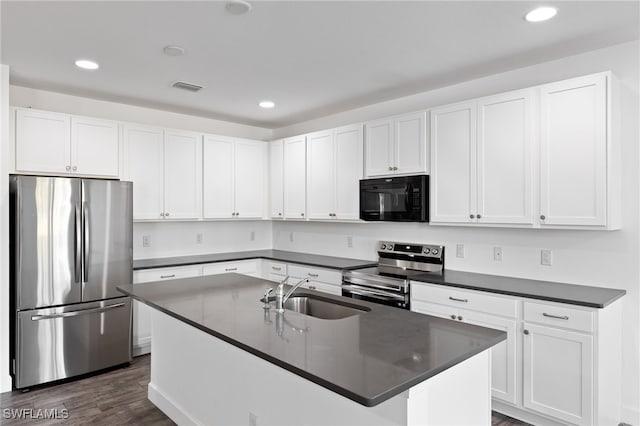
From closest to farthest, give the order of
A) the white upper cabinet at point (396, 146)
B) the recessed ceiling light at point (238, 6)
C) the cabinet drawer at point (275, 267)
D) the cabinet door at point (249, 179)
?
1. the recessed ceiling light at point (238, 6)
2. the white upper cabinet at point (396, 146)
3. the cabinet drawer at point (275, 267)
4. the cabinet door at point (249, 179)

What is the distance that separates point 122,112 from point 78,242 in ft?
5.34

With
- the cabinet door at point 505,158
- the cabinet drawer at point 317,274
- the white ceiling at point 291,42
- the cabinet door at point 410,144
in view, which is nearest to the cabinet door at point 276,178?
the cabinet drawer at point 317,274

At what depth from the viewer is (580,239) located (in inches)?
118

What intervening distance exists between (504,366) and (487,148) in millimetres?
1624

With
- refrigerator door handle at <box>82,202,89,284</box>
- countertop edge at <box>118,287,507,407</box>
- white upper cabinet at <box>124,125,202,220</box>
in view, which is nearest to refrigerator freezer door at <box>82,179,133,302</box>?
refrigerator door handle at <box>82,202,89,284</box>

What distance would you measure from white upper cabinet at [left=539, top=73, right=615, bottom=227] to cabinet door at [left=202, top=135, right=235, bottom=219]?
11.2ft

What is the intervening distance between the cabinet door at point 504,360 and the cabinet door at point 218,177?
3128 mm

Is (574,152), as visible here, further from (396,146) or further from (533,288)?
(396,146)

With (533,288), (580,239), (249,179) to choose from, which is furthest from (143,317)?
(580,239)

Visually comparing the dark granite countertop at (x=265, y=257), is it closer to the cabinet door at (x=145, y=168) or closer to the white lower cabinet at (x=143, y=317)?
the white lower cabinet at (x=143, y=317)

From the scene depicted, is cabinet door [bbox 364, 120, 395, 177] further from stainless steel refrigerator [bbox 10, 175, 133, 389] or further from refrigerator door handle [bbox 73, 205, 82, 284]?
refrigerator door handle [bbox 73, 205, 82, 284]

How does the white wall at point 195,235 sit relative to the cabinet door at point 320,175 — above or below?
below

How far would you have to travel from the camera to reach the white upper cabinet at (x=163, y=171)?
4219 millimetres

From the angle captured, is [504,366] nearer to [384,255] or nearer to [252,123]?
[384,255]
